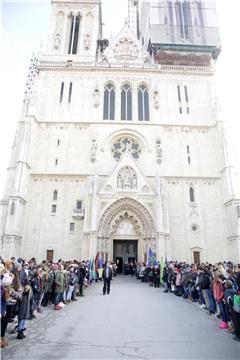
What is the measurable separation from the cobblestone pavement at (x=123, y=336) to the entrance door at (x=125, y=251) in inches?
536

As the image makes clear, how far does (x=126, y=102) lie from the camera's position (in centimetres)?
2581

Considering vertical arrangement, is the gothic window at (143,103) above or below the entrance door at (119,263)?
above

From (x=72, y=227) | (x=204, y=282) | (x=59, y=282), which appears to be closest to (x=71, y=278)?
(x=59, y=282)

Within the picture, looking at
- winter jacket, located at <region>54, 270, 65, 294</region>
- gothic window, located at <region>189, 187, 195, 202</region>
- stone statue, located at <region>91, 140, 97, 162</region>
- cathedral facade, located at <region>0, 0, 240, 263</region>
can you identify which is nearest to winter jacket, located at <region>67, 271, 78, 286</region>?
winter jacket, located at <region>54, 270, 65, 294</region>

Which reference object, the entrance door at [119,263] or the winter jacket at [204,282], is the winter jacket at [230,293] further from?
the entrance door at [119,263]

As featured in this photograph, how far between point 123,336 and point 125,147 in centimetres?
1980

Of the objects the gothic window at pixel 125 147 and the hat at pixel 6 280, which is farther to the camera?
the gothic window at pixel 125 147

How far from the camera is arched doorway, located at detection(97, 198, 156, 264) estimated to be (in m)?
20.2

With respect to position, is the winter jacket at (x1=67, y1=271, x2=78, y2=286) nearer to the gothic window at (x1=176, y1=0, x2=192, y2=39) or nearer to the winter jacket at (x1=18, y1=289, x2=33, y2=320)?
the winter jacket at (x1=18, y1=289, x2=33, y2=320)

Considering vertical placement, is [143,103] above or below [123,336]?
above

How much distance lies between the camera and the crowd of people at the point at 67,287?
5.26 m

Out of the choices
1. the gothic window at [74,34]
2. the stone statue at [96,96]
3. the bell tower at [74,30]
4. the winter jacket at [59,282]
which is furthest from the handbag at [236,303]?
the gothic window at [74,34]

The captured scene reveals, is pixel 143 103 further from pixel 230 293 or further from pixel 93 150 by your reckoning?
pixel 230 293

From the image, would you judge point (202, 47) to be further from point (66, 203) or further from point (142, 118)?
point (66, 203)
